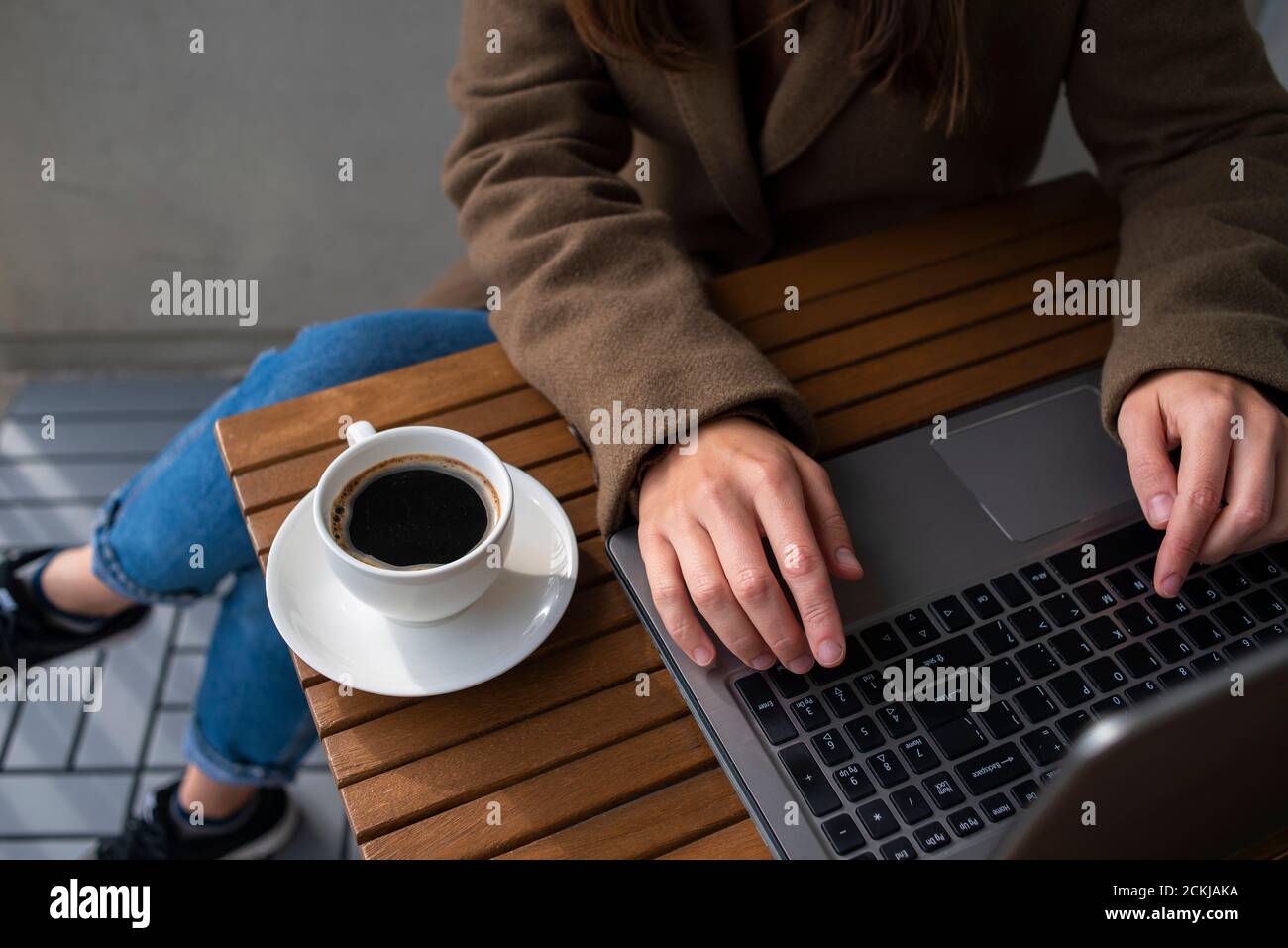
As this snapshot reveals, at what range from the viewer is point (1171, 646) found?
60cm

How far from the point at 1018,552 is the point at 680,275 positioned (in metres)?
0.31

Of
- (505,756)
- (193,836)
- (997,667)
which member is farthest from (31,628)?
(997,667)

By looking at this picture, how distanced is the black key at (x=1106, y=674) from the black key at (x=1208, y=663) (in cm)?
4

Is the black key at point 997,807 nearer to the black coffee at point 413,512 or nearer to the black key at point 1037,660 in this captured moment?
the black key at point 1037,660

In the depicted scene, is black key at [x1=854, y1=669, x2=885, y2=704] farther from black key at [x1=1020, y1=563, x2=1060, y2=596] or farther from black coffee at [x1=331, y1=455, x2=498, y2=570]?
black coffee at [x1=331, y1=455, x2=498, y2=570]

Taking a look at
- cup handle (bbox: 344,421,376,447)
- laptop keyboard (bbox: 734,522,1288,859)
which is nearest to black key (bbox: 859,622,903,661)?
laptop keyboard (bbox: 734,522,1288,859)

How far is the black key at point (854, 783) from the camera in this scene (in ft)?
1.77

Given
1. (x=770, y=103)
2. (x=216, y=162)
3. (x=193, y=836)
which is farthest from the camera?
(x=216, y=162)

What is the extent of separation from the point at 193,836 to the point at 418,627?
732 mm

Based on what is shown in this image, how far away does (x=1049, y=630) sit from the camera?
2.01ft

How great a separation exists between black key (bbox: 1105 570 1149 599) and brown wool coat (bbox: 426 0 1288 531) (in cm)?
13

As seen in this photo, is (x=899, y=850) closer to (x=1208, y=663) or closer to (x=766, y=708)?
(x=766, y=708)

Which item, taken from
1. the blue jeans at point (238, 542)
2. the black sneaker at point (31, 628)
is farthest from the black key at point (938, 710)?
the black sneaker at point (31, 628)
